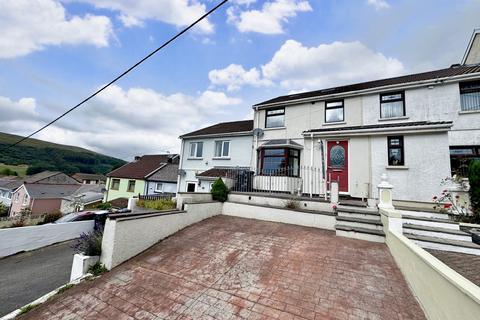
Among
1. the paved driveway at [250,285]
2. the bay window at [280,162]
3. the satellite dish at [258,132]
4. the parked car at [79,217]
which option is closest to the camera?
the paved driveway at [250,285]

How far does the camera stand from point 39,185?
34750 millimetres

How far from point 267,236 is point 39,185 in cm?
4702

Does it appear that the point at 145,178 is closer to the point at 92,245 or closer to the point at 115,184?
the point at 115,184

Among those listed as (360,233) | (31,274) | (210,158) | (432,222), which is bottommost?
(31,274)

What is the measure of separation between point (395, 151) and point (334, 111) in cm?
378

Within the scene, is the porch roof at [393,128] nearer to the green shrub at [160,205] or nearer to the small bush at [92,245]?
the green shrub at [160,205]

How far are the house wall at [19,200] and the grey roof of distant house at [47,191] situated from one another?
0.91 m

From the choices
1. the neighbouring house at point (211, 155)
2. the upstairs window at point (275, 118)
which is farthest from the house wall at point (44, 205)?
the upstairs window at point (275, 118)

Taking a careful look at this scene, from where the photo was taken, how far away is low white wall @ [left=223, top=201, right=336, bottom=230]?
22.5 feet

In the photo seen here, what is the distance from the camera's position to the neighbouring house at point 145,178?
23.0 metres

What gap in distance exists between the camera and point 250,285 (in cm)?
387

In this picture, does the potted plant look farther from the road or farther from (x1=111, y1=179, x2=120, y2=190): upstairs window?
(x1=111, y1=179, x2=120, y2=190): upstairs window

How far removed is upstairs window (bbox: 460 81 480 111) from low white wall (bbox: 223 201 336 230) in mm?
8189

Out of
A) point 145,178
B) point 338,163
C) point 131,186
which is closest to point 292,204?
point 338,163
